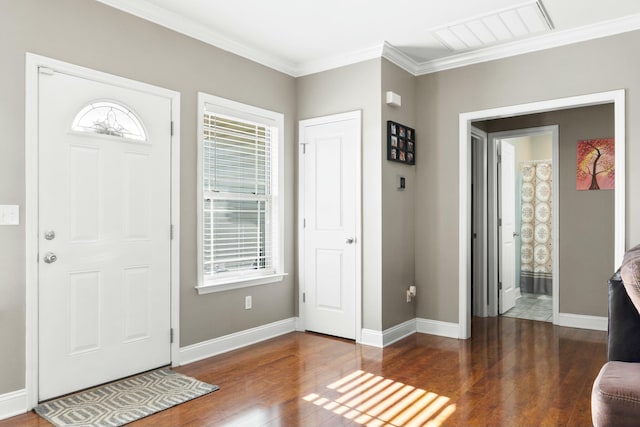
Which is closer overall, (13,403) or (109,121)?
(13,403)

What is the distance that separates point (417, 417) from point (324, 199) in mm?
2270

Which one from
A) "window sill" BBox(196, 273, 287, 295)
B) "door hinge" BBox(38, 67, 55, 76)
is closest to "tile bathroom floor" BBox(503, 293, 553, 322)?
"window sill" BBox(196, 273, 287, 295)

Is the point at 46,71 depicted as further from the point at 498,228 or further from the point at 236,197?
the point at 498,228

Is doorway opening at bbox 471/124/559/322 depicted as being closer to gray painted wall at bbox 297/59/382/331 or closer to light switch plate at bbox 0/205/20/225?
gray painted wall at bbox 297/59/382/331

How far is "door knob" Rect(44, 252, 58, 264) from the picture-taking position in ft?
9.11

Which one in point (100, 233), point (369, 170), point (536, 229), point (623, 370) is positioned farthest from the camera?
point (536, 229)

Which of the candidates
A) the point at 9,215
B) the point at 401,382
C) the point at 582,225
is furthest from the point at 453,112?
the point at 9,215

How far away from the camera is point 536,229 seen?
682cm

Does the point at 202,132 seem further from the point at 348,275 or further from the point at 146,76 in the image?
the point at 348,275

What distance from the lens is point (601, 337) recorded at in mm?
4312

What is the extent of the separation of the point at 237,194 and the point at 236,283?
30.5 inches

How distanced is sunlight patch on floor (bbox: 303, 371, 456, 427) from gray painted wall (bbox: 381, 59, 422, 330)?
3.37 ft

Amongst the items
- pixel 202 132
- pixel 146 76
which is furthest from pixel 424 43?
pixel 146 76

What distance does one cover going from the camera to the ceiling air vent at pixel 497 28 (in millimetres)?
3386
